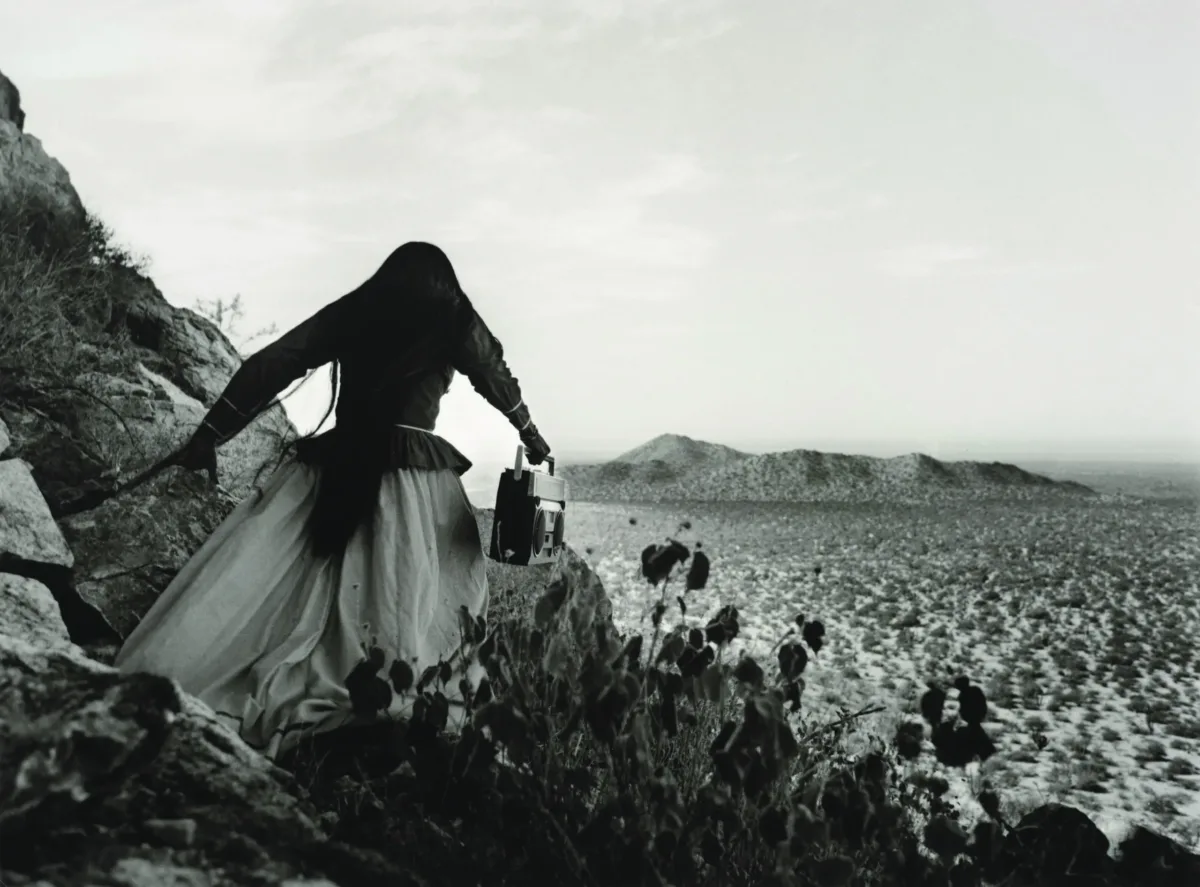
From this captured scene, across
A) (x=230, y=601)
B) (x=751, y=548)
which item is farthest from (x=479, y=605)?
(x=751, y=548)

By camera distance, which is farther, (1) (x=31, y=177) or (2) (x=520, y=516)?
(1) (x=31, y=177)

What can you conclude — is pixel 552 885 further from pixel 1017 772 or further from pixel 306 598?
pixel 1017 772

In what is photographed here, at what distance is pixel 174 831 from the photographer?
4.99ft

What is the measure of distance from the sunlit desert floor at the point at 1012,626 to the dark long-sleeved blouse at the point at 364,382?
111cm

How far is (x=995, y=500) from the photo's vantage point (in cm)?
2491

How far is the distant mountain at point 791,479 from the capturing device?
2489 cm

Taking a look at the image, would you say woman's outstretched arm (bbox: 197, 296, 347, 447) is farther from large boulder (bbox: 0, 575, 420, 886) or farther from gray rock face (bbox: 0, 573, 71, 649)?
large boulder (bbox: 0, 575, 420, 886)

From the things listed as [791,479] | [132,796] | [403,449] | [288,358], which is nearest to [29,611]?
[288,358]

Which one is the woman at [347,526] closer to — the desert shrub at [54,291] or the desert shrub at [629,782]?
the desert shrub at [629,782]

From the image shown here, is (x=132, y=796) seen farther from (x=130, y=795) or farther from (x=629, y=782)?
(x=629, y=782)

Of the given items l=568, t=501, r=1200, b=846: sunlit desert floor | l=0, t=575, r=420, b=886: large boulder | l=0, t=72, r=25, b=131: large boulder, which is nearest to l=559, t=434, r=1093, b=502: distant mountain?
l=568, t=501, r=1200, b=846: sunlit desert floor

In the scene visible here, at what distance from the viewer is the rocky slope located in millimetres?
1443

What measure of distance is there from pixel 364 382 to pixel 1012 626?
6792mm

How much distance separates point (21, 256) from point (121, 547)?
2.65m
